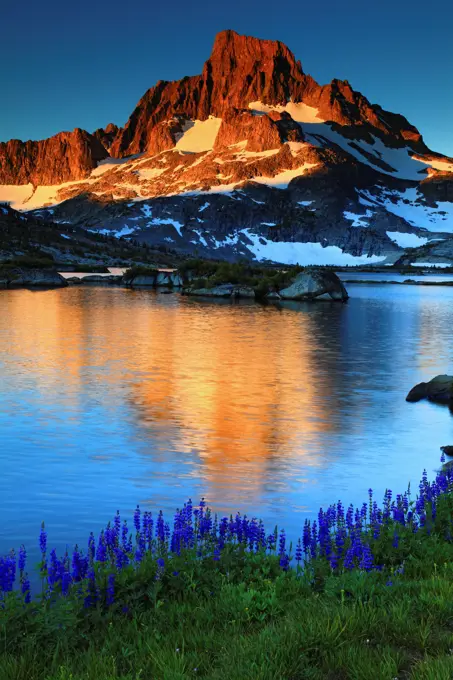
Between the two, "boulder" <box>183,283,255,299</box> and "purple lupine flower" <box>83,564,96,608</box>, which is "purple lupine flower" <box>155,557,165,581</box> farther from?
"boulder" <box>183,283,255,299</box>

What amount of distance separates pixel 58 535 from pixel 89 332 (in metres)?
36.4

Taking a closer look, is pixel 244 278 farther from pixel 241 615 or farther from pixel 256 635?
pixel 256 635

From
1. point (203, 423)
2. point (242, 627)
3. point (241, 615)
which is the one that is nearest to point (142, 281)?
point (203, 423)

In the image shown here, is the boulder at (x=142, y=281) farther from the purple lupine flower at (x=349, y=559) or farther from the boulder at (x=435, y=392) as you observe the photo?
the purple lupine flower at (x=349, y=559)

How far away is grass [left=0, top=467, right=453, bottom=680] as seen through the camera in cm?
586

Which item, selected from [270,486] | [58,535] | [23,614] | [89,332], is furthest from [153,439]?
[89,332]

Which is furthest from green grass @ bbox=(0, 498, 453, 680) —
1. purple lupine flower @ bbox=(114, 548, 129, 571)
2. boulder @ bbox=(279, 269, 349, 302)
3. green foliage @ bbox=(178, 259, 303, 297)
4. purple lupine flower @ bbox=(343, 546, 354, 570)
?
green foliage @ bbox=(178, 259, 303, 297)

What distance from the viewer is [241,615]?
23.3 ft

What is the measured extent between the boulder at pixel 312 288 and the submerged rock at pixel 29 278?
4194 cm

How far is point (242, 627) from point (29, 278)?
112543mm

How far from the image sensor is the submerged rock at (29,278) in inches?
4439

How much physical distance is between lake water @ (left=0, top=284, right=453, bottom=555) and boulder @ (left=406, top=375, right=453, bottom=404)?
1.71 ft

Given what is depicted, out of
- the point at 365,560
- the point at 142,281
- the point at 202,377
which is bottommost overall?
the point at 202,377

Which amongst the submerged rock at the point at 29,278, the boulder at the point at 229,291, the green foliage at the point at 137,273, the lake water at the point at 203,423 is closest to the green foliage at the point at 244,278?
the boulder at the point at 229,291
